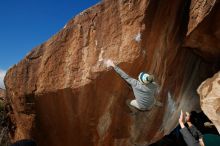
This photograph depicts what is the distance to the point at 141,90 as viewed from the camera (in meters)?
6.21

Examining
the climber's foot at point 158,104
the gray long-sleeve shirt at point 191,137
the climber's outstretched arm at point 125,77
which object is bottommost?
the gray long-sleeve shirt at point 191,137

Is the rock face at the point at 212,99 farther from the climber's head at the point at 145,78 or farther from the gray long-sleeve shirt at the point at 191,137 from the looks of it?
the gray long-sleeve shirt at the point at 191,137

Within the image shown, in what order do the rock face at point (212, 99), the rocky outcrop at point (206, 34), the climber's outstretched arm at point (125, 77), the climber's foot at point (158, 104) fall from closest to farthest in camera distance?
the climber's outstretched arm at point (125, 77), the rocky outcrop at point (206, 34), the climber's foot at point (158, 104), the rock face at point (212, 99)

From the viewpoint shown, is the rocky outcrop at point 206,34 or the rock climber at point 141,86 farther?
the rocky outcrop at point 206,34

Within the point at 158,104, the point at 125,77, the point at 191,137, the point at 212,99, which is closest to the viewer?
the point at 191,137

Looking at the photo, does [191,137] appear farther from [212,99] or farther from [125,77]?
[212,99]

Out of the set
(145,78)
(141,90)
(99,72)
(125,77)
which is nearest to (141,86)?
(141,90)

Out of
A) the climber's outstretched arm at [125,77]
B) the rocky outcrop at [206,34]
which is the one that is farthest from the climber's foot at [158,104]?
the rocky outcrop at [206,34]

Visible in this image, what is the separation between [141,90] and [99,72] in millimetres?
909

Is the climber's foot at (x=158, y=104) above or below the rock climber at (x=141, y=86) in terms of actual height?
below

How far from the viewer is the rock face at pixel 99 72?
6289 mm

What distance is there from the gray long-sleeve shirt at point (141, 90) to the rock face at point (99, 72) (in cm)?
20

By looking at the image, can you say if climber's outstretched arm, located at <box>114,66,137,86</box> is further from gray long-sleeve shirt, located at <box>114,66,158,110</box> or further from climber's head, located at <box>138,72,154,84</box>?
climber's head, located at <box>138,72,154,84</box>

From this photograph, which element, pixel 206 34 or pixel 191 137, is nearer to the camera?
pixel 191 137
